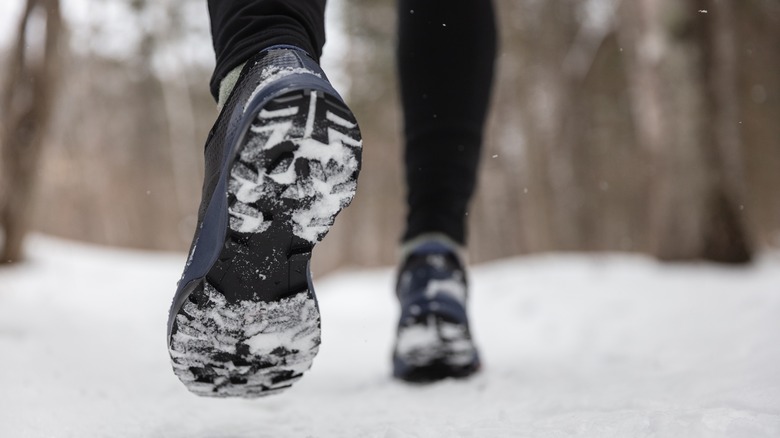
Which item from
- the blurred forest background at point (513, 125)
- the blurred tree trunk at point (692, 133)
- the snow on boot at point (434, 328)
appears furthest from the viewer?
the blurred forest background at point (513, 125)

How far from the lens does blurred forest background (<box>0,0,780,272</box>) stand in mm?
2088

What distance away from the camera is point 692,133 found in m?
2.07

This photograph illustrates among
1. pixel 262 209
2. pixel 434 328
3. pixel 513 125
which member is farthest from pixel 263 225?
pixel 513 125

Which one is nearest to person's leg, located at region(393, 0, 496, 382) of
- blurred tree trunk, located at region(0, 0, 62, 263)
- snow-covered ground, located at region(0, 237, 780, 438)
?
snow-covered ground, located at region(0, 237, 780, 438)

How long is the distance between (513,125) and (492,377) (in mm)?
7031

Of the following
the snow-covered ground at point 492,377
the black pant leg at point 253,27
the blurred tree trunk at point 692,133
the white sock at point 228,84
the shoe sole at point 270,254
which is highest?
the blurred tree trunk at point 692,133

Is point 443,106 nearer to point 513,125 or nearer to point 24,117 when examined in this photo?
point 24,117

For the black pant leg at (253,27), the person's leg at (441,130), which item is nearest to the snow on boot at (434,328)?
the person's leg at (441,130)

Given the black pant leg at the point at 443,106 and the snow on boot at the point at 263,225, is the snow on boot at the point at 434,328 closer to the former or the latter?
the black pant leg at the point at 443,106

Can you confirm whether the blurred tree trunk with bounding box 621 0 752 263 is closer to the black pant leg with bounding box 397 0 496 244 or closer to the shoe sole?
the black pant leg with bounding box 397 0 496 244

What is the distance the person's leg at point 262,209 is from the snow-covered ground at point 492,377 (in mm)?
79

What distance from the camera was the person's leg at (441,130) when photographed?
2.81ft

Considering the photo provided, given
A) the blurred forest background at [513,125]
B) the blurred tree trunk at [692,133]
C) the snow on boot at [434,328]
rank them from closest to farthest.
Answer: the snow on boot at [434,328]
the blurred tree trunk at [692,133]
the blurred forest background at [513,125]

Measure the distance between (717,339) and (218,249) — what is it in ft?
2.91
